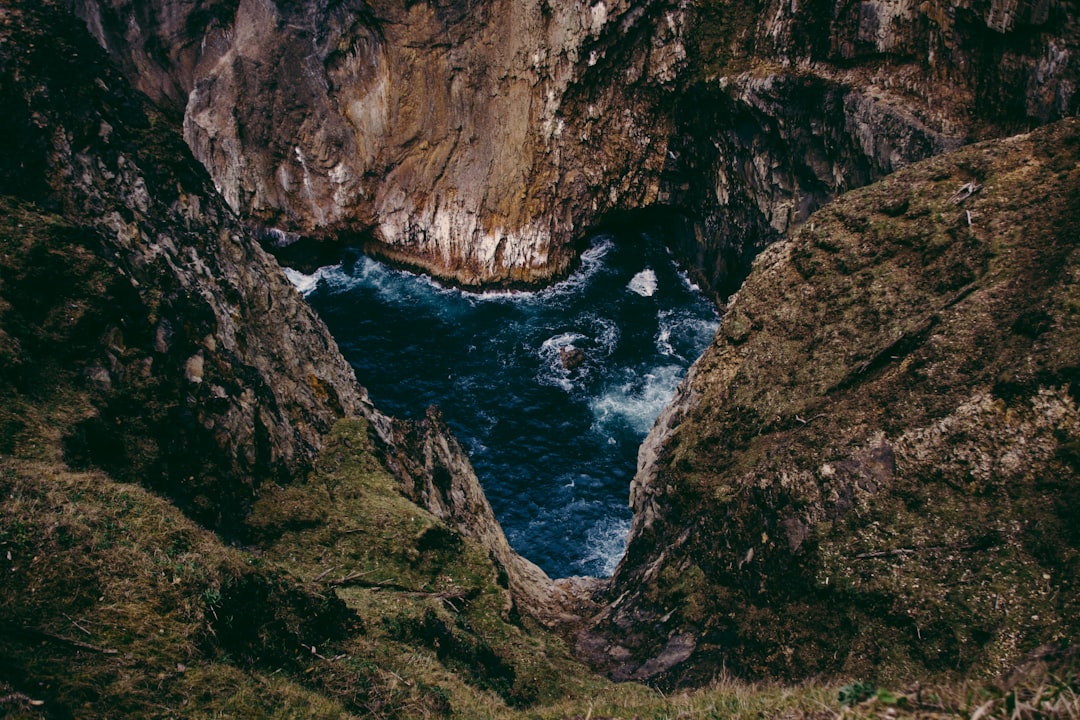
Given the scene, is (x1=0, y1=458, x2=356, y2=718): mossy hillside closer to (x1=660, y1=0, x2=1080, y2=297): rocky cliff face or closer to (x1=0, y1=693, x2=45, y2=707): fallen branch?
(x1=0, y1=693, x2=45, y2=707): fallen branch

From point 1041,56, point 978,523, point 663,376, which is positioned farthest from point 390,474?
point 1041,56

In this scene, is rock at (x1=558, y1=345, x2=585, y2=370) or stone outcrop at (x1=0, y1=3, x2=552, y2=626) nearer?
stone outcrop at (x1=0, y1=3, x2=552, y2=626)

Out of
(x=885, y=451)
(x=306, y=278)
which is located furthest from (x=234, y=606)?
(x=306, y=278)

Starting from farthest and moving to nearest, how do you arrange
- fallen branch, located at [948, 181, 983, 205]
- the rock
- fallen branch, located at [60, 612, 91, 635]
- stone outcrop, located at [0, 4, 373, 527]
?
the rock
fallen branch, located at [948, 181, 983, 205]
stone outcrop, located at [0, 4, 373, 527]
fallen branch, located at [60, 612, 91, 635]

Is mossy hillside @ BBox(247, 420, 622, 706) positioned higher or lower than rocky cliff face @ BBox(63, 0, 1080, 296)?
lower

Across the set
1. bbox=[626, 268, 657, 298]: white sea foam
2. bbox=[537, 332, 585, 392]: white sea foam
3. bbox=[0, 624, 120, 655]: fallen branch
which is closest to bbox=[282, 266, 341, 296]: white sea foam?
bbox=[537, 332, 585, 392]: white sea foam
